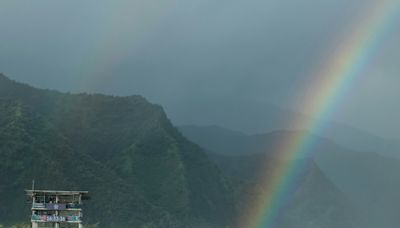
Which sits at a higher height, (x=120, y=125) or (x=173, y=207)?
(x=120, y=125)

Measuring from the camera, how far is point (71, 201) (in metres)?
40.2

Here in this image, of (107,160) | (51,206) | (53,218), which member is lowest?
(107,160)

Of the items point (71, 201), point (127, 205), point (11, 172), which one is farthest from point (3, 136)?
point (71, 201)

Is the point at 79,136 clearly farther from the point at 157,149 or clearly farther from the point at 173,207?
the point at 173,207

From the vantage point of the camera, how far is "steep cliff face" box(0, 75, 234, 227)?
455 ft

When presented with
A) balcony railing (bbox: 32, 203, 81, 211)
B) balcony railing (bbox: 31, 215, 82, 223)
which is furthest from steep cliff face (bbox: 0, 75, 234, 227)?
balcony railing (bbox: 32, 203, 81, 211)

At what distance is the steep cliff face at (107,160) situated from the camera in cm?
13862

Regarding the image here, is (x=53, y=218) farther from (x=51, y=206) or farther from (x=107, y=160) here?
(x=107, y=160)

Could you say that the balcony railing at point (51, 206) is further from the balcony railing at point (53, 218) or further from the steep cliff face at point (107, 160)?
the steep cliff face at point (107, 160)

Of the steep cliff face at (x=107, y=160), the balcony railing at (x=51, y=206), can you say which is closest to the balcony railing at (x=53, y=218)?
the balcony railing at (x=51, y=206)

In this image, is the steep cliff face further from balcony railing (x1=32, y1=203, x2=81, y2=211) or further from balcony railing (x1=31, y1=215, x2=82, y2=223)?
balcony railing (x1=32, y1=203, x2=81, y2=211)

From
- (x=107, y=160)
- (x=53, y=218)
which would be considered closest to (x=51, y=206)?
(x=53, y=218)

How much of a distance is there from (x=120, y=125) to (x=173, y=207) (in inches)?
1520

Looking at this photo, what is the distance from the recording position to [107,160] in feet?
→ 577
